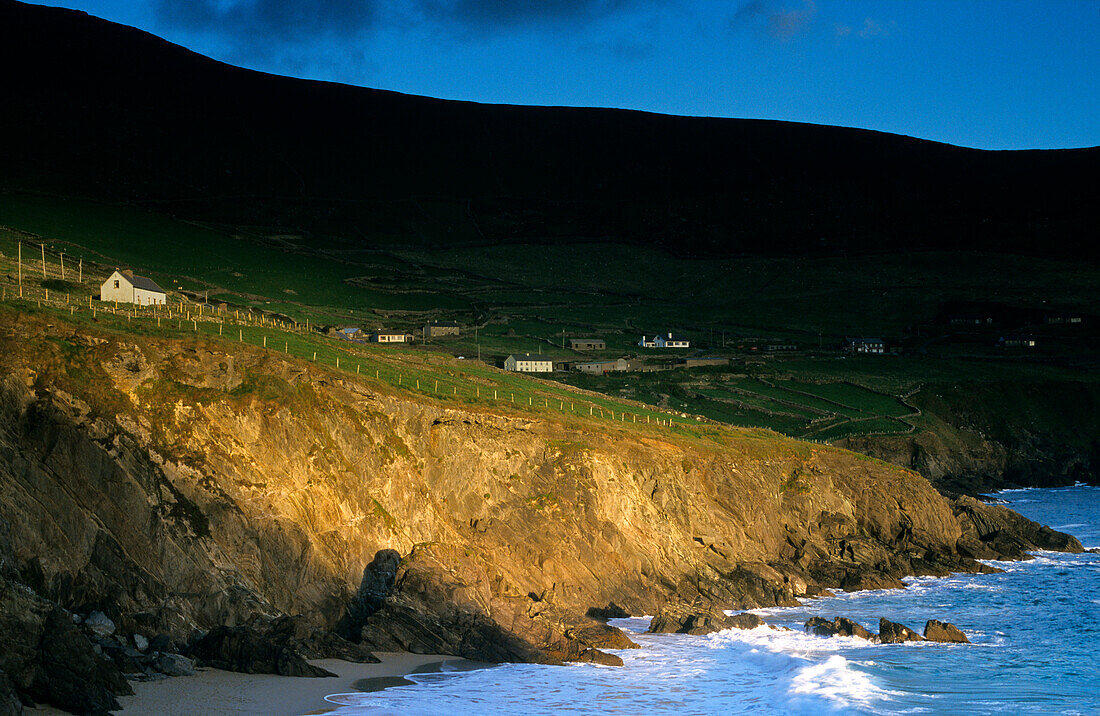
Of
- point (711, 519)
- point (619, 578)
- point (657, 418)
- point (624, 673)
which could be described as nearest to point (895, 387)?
point (657, 418)

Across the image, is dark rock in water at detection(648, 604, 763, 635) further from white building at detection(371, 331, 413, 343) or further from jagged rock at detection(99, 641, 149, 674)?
white building at detection(371, 331, 413, 343)

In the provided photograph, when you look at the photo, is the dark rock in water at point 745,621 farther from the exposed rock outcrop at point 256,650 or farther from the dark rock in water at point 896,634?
the exposed rock outcrop at point 256,650

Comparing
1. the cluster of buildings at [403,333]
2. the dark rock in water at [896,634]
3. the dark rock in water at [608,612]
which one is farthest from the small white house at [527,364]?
the dark rock in water at [896,634]

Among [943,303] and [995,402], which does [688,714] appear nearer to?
[995,402]

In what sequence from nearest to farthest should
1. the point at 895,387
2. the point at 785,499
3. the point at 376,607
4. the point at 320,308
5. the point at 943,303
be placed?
1. the point at 376,607
2. the point at 785,499
3. the point at 895,387
4. the point at 320,308
5. the point at 943,303

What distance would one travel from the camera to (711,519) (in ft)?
190

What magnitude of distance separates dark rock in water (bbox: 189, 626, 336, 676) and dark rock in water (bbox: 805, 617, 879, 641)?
22534 millimetres

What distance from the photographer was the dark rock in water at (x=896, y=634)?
44250mm

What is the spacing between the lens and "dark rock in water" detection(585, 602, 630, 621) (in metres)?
47.9

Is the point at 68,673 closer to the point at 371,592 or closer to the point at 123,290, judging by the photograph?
the point at 371,592

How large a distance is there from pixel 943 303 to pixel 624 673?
158287mm

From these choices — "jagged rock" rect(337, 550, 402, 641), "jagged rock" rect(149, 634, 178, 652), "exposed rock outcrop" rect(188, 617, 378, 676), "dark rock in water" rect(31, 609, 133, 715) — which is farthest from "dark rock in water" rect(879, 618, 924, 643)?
"dark rock in water" rect(31, 609, 133, 715)

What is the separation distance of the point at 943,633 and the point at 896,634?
6.82 feet

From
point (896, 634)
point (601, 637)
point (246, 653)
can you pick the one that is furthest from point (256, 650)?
point (896, 634)
